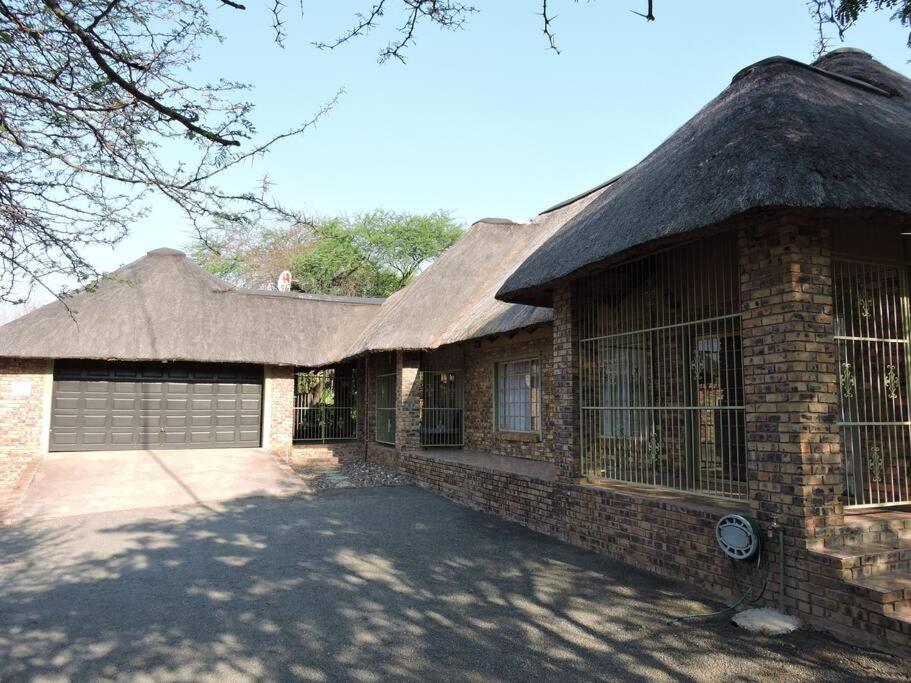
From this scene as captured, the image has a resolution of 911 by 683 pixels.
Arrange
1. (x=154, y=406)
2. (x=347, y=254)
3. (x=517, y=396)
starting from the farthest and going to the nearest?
(x=347, y=254) → (x=154, y=406) → (x=517, y=396)

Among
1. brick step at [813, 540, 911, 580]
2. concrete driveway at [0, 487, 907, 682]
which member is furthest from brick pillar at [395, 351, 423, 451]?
brick step at [813, 540, 911, 580]

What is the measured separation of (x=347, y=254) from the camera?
32.5 meters

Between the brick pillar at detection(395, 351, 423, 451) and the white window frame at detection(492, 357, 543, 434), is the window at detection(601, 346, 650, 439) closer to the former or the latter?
the white window frame at detection(492, 357, 543, 434)

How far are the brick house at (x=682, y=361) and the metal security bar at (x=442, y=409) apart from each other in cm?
6

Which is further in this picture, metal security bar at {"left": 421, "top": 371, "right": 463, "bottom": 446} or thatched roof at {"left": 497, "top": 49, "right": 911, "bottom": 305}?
metal security bar at {"left": 421, "top": 371, "right": 463, "bottom": 446}

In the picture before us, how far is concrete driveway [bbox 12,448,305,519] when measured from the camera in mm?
10406

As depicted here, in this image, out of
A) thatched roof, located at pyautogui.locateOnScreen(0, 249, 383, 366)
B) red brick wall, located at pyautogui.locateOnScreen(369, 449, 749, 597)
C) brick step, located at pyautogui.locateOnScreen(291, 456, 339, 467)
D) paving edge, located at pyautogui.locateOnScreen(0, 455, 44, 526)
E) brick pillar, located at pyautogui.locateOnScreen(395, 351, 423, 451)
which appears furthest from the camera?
brick step, located at pyautogui.locateOnScreen(291, 456, 339, 467)

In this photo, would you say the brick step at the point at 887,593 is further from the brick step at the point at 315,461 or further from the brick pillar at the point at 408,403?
the brick step at the point at 315,461

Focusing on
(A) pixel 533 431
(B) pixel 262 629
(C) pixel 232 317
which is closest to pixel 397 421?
(A) pixel 533 431

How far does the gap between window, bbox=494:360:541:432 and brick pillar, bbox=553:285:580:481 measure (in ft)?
11.2

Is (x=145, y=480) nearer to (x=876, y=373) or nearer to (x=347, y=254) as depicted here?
(x=876, y=373)

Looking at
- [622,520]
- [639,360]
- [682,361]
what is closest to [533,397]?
[639,360]

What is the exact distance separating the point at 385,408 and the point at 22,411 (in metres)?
8.41

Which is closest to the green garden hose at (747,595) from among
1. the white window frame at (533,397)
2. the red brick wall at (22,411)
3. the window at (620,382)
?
the window at (620,382)
